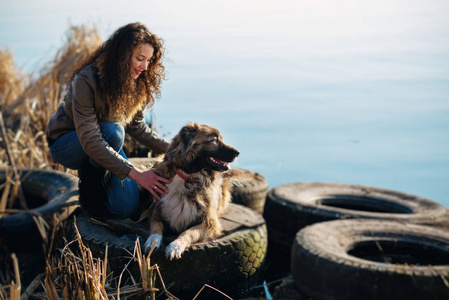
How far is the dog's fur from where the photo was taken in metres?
3.44

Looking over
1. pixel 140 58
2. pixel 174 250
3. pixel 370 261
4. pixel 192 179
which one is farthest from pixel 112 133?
pixel 370 261

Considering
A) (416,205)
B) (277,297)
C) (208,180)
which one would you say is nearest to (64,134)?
(208,180)

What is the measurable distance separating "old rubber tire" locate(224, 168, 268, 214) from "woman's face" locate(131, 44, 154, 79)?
5.88 feet

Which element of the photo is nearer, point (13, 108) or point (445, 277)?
point (445, 277)

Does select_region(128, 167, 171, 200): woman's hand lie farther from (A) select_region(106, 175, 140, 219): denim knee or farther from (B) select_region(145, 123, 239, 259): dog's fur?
(A) select_region(106, 175, 140, 219): denim knee

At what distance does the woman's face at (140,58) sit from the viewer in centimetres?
336

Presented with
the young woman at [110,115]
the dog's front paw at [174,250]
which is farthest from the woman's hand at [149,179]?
the dog's front paw at [174,250]

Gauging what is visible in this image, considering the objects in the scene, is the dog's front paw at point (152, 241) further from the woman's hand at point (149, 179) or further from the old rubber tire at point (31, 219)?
the old rubber tire at point (31, 219)

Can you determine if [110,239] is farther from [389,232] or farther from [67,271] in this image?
[389,232]

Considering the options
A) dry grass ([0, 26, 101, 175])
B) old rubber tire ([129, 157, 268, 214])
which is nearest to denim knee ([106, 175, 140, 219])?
old rubber tire ([129, 157, 268, 214])

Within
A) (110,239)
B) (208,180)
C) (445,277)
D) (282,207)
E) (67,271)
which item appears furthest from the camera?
(282,207)

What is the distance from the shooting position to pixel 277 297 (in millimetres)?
3463

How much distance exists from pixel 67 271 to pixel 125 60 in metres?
1.65

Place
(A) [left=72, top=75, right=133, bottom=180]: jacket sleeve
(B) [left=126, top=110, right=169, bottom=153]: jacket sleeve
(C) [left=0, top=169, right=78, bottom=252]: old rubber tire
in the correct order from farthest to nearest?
(C) [left=0, top=169, right=78, bottom=252]: old rubber tire < (B) [left=126, top=110, right=169, bottom=153]: jacket sleeve < (A) [left=72, top=75, right=133, bottom=180]: jacket sleeve
